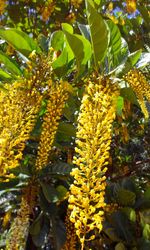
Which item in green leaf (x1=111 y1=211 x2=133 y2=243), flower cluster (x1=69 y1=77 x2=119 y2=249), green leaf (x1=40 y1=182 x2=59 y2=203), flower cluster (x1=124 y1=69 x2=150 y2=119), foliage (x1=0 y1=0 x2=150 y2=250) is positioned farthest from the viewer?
green leaf (x1=111 y1=211 x2=133 y2=243)

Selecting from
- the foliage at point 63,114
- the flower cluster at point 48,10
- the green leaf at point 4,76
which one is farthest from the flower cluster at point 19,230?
the flower cluster at point 48,10

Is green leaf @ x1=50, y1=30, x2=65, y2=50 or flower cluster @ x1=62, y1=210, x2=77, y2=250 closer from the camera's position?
green leaf @ x1=50, y1=30, x2=65, y2=50

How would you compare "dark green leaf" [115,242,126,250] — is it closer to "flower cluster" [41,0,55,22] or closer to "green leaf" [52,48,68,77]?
"green leaf" [52,48,68,77]

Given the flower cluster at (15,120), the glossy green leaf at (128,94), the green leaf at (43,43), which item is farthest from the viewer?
the green leaf at (43,43)

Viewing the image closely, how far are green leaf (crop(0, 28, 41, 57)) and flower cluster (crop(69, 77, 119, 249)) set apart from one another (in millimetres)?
580

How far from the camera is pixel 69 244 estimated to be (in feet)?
11.2

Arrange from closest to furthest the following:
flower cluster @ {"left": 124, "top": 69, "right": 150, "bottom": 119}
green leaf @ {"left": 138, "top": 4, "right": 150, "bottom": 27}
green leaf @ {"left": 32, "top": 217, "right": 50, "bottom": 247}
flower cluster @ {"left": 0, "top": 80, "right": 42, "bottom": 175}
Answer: flower cluster @ {"left": 0, "top": 80, "right": 42, "bottom": 175} → flower cluster @ {"left": 124, "top": 69, "right": 150, "bottom": 119} → green leaf @ {"left": 32, "top": 217, "right": 50, "bottom": 247} → green leaf @ {"left": 138, "top": 4, "right": 150, "bottom": 27}

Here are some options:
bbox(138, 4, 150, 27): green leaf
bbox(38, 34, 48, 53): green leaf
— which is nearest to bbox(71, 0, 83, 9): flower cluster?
bbox(138, 4, 150, 27): green leaf

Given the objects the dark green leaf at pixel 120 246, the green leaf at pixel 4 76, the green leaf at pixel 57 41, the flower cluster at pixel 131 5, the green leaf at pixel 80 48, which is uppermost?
the flower cluster at pixel 131 5

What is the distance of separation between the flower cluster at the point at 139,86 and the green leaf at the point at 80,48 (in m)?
0.33

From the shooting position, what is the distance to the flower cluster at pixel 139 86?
271cm

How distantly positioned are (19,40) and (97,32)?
1.92ft

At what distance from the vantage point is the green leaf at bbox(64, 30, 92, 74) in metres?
2.49

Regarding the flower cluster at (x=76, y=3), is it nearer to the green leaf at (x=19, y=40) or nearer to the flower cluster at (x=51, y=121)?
the green leaf at (x=19, y=40)
